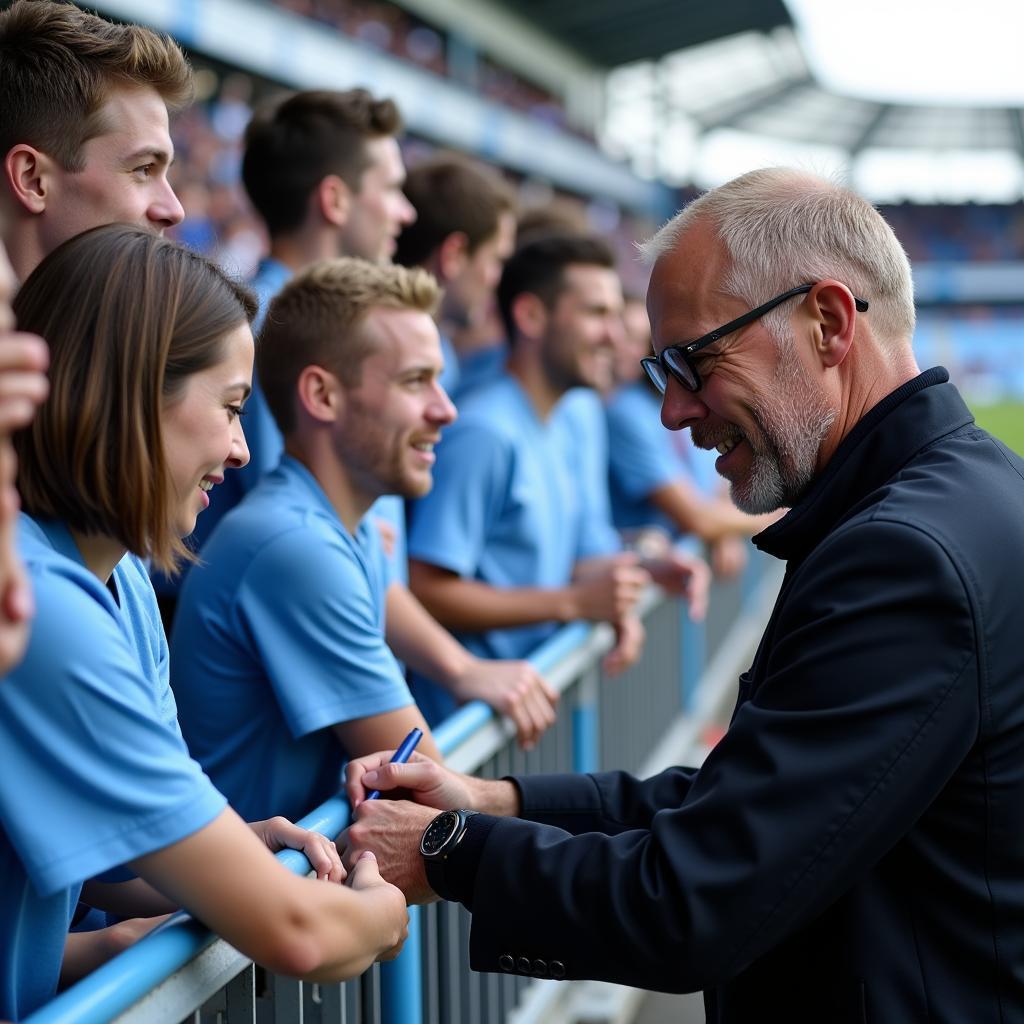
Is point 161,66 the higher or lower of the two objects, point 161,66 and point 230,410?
the higher

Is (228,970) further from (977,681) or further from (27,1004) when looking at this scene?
(977,681)

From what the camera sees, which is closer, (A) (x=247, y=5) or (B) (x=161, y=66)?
→ (B) (x=161, y=66)

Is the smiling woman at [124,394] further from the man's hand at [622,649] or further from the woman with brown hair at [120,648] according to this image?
the man's hand at [622,649]

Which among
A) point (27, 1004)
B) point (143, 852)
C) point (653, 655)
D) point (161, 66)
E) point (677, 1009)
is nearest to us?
point (143, 852)

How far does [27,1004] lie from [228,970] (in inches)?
10.6

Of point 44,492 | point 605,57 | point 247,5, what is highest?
point 605,57

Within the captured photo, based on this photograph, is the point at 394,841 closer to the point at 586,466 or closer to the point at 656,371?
the point at 656,371

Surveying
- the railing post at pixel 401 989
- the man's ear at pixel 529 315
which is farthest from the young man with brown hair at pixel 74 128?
the man's ear at pixel 529 315

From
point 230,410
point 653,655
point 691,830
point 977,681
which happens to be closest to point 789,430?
point 977,681

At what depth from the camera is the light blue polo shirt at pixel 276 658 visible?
2.40m

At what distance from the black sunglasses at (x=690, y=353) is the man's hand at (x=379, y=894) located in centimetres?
89

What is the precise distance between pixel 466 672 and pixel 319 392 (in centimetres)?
85

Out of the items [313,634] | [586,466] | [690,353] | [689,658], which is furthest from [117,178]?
[689,658]

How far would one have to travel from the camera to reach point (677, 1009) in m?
4.70
